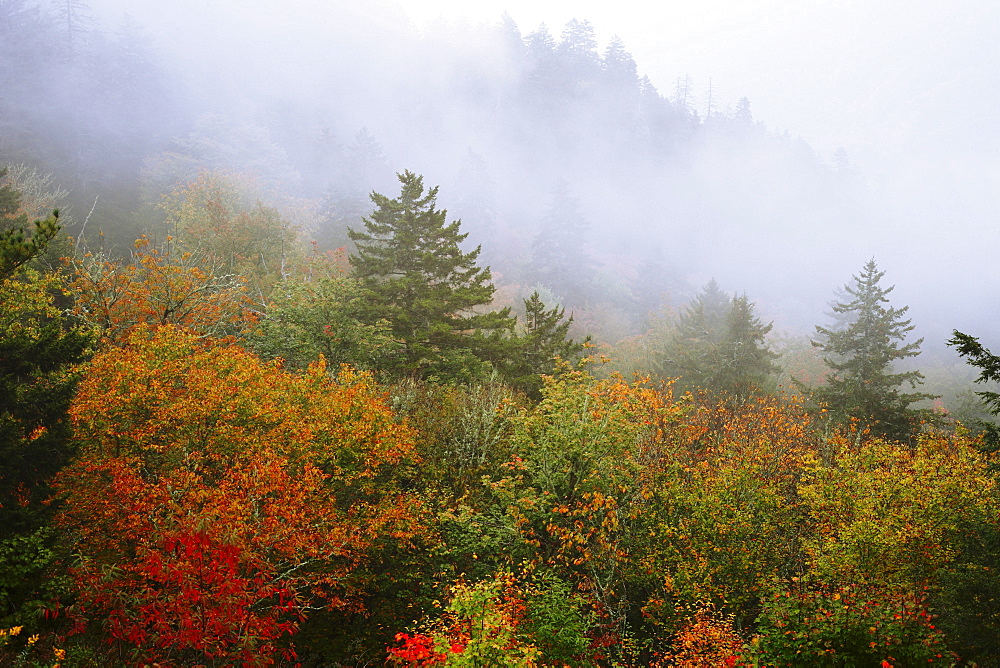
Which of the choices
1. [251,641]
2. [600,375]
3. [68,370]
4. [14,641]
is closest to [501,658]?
[251,641]

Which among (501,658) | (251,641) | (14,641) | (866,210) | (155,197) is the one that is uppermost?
(866,210)

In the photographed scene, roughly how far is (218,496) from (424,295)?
1352 cm

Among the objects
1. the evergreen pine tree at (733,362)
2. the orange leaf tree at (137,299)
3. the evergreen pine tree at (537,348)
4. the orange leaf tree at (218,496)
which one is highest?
the evergreen pine tree at (733,362)

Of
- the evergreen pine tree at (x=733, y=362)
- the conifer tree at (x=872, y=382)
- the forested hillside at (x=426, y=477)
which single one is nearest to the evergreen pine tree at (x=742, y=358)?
the evergreen pine tree at (x=733, y=362)

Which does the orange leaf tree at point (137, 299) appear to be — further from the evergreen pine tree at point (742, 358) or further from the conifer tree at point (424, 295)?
the evergreen pine tree at point (742, 358)

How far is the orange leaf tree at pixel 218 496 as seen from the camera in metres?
12.6

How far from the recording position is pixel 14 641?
12.1 metres

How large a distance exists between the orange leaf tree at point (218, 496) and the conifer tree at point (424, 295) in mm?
6405

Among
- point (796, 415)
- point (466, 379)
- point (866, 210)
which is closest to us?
point (466, 379)

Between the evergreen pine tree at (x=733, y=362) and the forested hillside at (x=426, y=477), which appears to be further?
the evergreen pine tree at (x=733, y=362)

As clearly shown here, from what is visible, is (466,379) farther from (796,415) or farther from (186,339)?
(796,415)

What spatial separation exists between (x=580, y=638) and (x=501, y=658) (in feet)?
11.0

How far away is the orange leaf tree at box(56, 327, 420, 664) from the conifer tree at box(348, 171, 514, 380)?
6.41 m

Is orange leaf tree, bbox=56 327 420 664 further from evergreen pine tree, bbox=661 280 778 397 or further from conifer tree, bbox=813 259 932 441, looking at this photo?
evergreen pine tree, bbox=661 280 778 397
